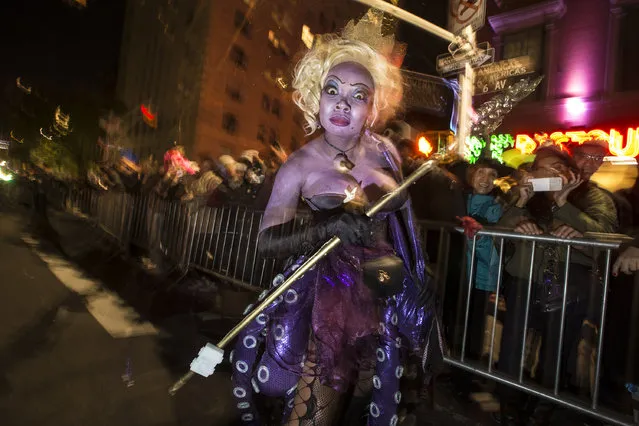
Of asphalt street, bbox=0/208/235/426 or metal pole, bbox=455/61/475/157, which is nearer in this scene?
metal pole, bbox=455/61/475/157

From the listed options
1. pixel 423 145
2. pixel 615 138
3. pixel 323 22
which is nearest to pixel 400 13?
pixel 323 22

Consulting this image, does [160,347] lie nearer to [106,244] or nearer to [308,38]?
[308,38]

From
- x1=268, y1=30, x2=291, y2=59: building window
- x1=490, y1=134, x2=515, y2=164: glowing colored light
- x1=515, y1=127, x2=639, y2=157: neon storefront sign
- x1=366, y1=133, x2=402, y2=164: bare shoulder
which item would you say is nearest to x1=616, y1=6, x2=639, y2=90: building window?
x1=515, y1=127, x2=639, y2=157: neon storefront sign

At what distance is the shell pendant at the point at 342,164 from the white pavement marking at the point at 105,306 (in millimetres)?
2735

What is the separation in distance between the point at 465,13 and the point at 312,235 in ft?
17.5

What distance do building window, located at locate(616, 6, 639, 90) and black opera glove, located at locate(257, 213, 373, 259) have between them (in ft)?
44.7

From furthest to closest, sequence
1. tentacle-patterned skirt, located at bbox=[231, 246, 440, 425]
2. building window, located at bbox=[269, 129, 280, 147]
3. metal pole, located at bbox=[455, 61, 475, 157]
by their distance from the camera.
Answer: building window, located at bbox=[269, 129, 280, 147]
tentacle-patterned skirt, located at bbox=[231, 246, 440, 425]
metal pole, located at bbox=[455, 61, 475, 157]

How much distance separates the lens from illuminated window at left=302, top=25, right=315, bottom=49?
2.00 meters

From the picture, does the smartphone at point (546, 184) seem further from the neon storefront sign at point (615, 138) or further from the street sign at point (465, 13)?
the neon storefront sign at point (615, 138)

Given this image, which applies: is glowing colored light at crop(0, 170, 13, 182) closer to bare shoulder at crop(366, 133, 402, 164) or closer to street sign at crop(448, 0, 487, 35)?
street sign at crop(448, 0, 487, 35)

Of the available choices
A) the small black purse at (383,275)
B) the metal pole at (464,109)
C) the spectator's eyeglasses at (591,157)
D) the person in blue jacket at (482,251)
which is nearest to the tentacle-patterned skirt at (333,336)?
the small black purse at (383,275)

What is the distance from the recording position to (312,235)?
5.30ft

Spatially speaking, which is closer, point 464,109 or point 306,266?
point 464,109

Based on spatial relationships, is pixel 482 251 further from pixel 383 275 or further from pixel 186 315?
pixel 186 315
